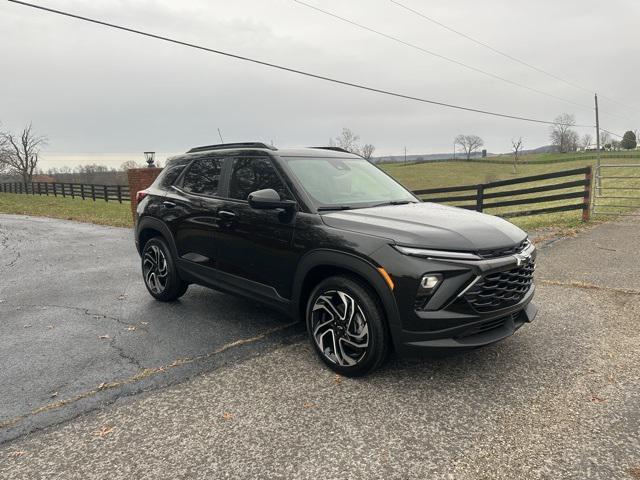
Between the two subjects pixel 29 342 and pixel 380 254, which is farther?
pixel 29 342

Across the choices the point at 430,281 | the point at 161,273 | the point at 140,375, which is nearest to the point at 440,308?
the point at 430,281

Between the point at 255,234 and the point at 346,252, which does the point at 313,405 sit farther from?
the point at 255,234

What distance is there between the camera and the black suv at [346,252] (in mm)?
2947

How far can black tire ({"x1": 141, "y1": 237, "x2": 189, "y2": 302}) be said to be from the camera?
5110 millimetres

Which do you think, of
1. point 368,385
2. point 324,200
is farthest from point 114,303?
point 368,385

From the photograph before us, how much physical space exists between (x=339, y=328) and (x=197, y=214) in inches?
83.6

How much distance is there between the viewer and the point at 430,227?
3162 millimetres

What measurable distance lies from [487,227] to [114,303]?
4540 millimetres

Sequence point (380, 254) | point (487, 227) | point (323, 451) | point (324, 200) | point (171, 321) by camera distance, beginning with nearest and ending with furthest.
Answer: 1. point (323, 451)
2. point (380, 254)
3. point (487, 227)
4. point (324, 200)
5. point (171, 321)

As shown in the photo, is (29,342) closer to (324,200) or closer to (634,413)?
(324,200)

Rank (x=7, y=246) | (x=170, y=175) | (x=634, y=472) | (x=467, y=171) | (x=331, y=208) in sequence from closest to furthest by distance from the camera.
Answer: (x=634, y=472)
(x=331, y=208)
(x=170, y=175)
(x=7, y=246)
(x=467, y=171)

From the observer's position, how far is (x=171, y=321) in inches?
188

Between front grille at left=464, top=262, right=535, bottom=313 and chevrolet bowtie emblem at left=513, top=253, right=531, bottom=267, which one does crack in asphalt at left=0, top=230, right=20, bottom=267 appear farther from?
chevrolet bowtie emblem at left=513, top=253, right=531, bottom=267

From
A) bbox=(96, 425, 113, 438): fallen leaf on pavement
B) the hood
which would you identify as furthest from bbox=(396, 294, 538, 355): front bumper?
bbox=(96, 425, 113, 438): fallen leaf on pavement
